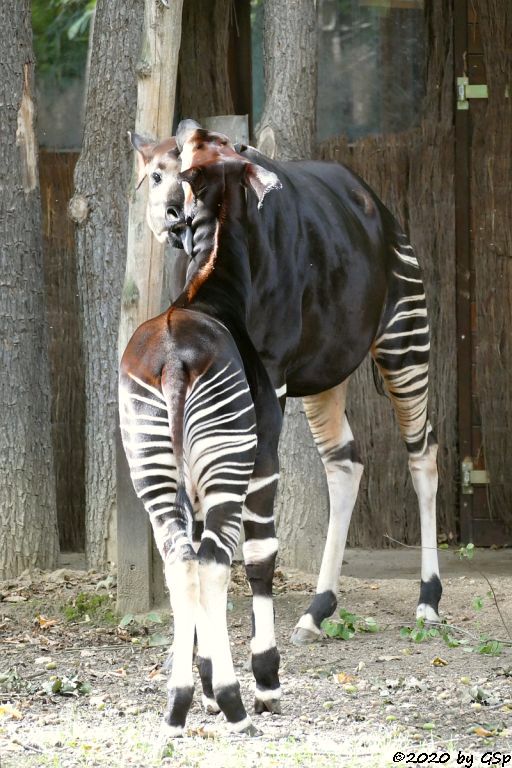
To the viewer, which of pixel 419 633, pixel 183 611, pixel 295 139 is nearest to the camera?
pixel 183 611

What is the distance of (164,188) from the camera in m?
3.90

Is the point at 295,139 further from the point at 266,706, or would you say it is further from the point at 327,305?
the point at 266,706

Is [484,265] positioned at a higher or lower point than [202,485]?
higher

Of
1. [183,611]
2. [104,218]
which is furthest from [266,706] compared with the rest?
[104,218]

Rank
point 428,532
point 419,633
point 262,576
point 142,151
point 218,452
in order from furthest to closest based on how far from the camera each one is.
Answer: point 428,532 → point 419,633 → point 142,151 → point 262,576 → point 218,452

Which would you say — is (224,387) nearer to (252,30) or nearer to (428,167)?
(428,167)

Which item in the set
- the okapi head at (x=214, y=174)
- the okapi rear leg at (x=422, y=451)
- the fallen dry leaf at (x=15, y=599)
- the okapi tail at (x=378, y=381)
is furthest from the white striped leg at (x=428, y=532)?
the okapi head at (x=214, y=174)

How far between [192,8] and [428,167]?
1.64 metres

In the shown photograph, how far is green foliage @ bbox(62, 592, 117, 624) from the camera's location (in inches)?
196

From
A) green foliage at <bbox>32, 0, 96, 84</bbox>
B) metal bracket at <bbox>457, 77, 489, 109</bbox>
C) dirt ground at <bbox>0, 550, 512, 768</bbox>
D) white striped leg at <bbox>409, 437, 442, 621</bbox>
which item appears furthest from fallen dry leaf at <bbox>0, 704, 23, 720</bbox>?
green foliage at <bbox>32, 0, 96, 84</bbox>

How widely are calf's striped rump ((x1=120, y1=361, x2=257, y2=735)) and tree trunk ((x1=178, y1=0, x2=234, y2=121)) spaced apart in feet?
12.5

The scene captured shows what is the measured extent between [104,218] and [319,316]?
172 cm

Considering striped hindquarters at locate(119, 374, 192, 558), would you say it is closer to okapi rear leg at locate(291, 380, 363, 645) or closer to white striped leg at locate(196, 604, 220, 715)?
white striped leg at locate(196, 604, 220, 715)

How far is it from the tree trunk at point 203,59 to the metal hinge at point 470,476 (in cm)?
248
